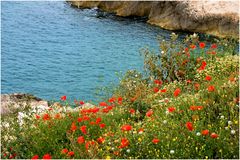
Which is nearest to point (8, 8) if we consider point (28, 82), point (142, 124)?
point (28, 82)

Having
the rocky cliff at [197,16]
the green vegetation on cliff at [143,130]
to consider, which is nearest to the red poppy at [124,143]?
the green vegetation on cliff at [143,130]

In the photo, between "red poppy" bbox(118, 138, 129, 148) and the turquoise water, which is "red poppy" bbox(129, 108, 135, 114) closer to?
"red poppy" bbox(118, 138, 129, 148)

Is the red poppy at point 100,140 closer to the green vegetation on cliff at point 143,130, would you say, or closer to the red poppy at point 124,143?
the green vegetation on cliff at point 143,130

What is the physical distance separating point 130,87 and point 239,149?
615 cm

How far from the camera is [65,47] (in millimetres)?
28344

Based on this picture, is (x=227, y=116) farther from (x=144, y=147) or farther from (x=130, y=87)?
(x=130, y=87)

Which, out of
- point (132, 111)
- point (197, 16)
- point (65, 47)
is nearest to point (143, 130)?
point (132, 111)

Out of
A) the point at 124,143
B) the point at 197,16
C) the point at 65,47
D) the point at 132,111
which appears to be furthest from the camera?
the point at 197,16

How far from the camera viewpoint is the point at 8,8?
121 ft

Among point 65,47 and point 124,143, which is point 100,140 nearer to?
point 124,143

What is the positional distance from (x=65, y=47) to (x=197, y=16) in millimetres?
10211

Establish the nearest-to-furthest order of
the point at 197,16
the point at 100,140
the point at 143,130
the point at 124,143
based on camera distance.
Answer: the point at 124,143 → the point at 143,130 → the point at 100,140 → the point at 197,16

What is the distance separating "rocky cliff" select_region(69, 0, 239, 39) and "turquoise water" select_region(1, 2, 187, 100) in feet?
4.35

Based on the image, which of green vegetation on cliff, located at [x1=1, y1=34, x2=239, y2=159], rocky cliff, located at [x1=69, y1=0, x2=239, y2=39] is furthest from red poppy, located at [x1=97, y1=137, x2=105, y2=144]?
rocky cliff, located at [x1=69, y1=0, x2=239, y2=39]
